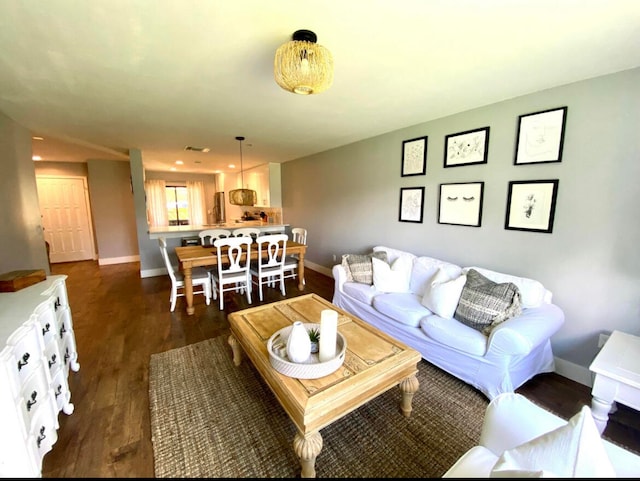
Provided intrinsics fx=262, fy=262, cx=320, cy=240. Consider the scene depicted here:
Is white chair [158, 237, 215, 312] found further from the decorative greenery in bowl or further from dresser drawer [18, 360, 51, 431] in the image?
the decorative greenery in bowl

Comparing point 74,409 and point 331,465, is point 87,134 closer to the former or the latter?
point 74,409

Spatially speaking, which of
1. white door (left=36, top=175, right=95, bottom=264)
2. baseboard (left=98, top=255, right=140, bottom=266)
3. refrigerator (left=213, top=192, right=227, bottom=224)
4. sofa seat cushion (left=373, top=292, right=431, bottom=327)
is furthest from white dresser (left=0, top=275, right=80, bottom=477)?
refrigerator (left=213, top=192, right=227, bottom=224)

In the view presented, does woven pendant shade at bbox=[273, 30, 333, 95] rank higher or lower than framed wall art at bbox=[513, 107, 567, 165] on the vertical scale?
higher

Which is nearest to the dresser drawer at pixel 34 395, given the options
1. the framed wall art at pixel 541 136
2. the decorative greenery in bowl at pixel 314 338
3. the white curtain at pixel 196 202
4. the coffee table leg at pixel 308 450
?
the coffee table leg at pixel 308 450

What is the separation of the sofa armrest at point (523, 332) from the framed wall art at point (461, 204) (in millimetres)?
1034

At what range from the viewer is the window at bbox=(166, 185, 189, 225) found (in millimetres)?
7758

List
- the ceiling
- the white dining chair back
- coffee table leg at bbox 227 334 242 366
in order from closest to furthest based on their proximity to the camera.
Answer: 1. the ceiling
2. coffee table leg at bbox 227 334 242 366
3. the white dining chair back

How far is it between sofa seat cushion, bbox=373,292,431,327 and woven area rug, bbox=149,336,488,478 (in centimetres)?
46

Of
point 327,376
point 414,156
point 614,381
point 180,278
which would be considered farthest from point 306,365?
point 414,156

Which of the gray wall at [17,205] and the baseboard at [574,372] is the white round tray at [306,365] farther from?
the gray wall at [17,205]

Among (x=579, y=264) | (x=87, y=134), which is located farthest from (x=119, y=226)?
(x=579, y=264)

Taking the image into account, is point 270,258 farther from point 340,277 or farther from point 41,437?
point 41,437

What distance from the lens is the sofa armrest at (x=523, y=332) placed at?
5.64 ft

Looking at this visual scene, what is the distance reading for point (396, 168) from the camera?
3.47 meters
